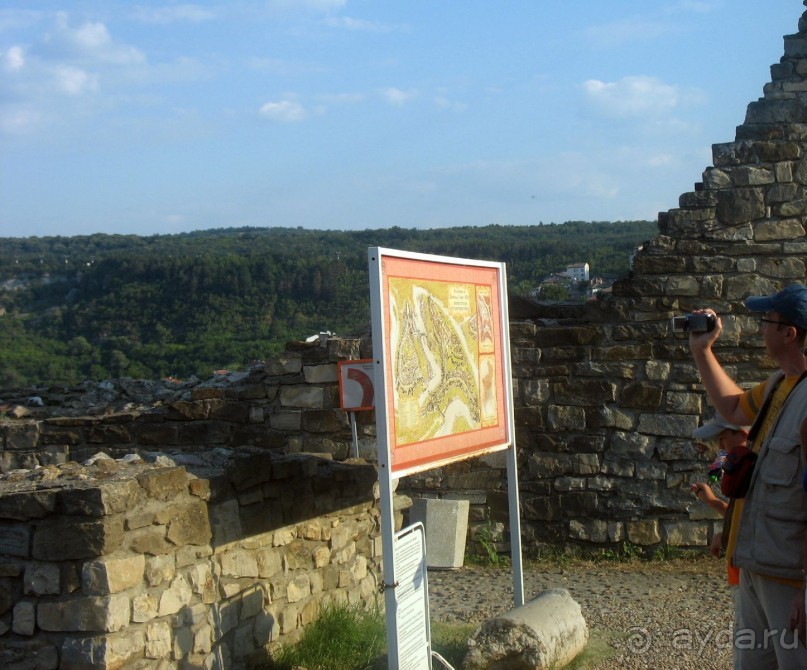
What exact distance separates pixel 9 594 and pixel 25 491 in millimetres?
401

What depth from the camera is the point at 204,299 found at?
19.1m

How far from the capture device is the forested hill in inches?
594

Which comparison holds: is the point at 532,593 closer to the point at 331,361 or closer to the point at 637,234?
the point at 331,361

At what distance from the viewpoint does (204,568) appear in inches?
159

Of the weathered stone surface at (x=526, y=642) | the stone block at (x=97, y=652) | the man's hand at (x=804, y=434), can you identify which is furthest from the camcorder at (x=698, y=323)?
the stone block at (x=97, y=652)

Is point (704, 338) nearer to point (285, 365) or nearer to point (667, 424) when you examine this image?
point (667, 424)

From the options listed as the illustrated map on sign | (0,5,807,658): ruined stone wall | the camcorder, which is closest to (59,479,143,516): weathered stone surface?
the illustrated map on sign

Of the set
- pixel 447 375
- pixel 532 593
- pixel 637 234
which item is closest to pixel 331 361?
pixel 532 593

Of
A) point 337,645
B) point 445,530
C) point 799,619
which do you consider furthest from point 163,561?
point 445,530

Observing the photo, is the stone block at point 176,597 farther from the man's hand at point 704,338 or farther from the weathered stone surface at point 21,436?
the weathered stone surface at point 21,436

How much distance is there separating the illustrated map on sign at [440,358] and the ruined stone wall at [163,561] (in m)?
0.86

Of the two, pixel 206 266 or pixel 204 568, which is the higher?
pixel 206 266

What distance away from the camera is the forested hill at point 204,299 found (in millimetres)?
15078

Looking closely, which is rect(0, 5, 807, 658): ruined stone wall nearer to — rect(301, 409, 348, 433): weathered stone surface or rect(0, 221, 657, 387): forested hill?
rect(301, 409, 348, 433): weathered stone surface
